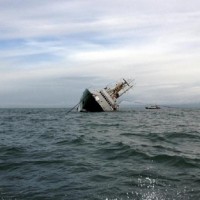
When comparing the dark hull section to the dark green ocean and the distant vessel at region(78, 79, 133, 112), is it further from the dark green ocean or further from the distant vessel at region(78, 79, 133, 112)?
the dark green ocean

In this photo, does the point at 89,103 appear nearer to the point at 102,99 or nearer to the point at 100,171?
the point at 102,99

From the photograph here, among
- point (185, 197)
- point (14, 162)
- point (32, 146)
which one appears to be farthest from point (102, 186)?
point (32, 146)

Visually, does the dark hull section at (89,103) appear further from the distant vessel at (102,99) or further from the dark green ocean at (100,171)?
the dark green ocean at (100,171)

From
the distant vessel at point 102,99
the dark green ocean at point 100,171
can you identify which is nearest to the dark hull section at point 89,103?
the distant vessel at point 102,99

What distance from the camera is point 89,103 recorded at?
63.5m

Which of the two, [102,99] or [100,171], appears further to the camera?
[102,99]

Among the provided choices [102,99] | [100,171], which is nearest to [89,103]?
[102,99]

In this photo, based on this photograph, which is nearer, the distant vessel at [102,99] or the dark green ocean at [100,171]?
the dark green ocean at [100,171]

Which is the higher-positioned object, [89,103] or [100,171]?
[89,103]

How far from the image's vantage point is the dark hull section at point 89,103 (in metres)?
62.1

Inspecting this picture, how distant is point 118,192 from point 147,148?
7.71 meters

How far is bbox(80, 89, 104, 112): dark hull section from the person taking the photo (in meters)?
62.1

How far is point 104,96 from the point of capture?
6588 cm

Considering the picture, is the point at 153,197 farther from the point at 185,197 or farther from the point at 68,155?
the point at 68,155
